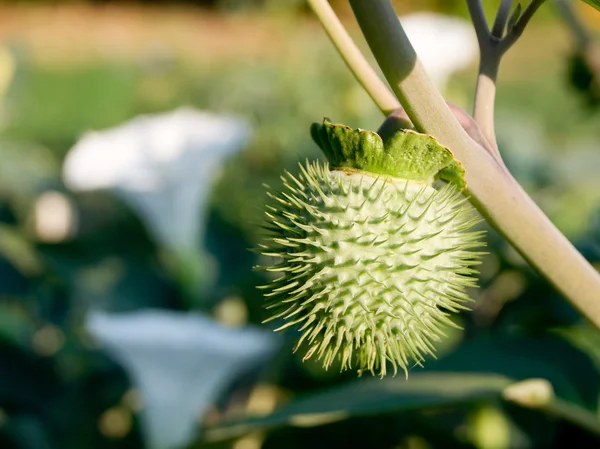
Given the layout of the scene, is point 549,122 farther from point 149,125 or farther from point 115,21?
point 115,21

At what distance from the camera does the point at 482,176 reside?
2.31 feet

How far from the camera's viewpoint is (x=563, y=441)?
5.86 ft

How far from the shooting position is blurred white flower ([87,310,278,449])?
167 centimetres

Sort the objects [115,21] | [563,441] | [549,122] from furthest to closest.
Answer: [115,21] < [549,122] < [563,441]

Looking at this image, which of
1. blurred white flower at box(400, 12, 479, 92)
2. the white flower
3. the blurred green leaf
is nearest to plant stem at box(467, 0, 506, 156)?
the blurred green leaf

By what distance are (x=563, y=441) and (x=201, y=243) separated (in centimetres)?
109

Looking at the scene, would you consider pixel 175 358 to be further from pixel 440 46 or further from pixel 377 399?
pixel 440 46

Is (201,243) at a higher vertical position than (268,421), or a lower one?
higher

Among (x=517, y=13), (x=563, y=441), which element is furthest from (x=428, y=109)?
(x=563, y=441)

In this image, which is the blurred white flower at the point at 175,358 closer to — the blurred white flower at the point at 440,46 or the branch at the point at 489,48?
the branch at the point at 489,48

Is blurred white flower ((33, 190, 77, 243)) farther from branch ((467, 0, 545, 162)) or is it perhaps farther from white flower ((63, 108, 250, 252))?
branch ((467, 0, 545, 162))

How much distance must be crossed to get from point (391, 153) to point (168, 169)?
1.53 meters

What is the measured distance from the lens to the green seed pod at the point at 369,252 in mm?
758

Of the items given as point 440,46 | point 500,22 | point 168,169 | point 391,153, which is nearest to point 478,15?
point 500,22
